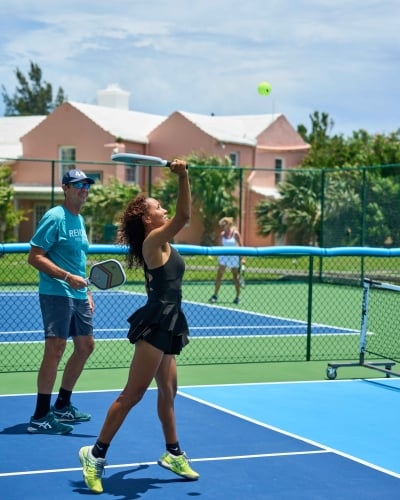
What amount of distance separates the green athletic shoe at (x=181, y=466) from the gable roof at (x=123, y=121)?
37.4m

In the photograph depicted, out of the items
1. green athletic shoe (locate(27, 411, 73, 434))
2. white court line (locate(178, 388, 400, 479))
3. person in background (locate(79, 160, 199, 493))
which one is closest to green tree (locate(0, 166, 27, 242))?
white court line (locate(178, 388, 400, 479))

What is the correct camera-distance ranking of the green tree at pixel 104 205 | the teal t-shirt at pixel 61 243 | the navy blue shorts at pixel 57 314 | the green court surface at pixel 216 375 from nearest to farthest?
1. the teal t-shirt at pixel 61 243
2. the navy blue shorts at pixel 57 314
3. the green court surface at pixel 216 375
4. the green tree at pixel 104 205

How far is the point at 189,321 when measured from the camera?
16500 mm

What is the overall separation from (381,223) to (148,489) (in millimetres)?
18099

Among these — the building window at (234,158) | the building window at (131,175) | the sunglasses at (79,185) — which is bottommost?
the sunglasses at (79,185)

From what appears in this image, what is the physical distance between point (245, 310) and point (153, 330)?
474 inches

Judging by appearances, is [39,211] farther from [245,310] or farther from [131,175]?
[245,310]

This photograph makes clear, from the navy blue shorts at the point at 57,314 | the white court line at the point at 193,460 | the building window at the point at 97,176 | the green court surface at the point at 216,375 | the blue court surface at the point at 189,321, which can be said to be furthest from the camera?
the building window at the point at 97,176

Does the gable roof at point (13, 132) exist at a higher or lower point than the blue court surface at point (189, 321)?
higher

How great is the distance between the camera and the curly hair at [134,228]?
22.9 ft

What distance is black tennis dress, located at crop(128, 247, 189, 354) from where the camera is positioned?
6.79 m

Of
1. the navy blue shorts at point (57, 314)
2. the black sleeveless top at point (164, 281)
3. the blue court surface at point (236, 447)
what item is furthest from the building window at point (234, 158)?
the black sleeveless top at point (164, 281)

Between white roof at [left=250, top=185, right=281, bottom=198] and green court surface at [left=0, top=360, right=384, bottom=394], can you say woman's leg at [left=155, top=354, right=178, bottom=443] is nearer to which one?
green court surface at [left=0, top=360, right=384, bottom=394]

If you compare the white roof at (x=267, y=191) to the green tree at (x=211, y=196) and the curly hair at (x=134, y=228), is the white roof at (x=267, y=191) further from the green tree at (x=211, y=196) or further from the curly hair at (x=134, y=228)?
the curly hair at (x=134, y=228)
